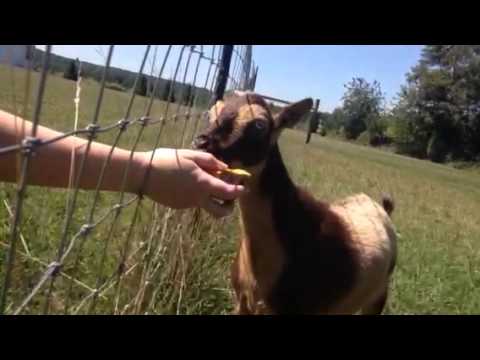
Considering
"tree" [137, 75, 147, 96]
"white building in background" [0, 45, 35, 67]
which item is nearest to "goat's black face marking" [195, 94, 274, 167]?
"tree" [137, 75, 147, 96]

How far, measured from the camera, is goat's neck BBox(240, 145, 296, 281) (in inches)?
106

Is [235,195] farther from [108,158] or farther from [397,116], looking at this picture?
[397,116]

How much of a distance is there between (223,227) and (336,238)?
145cm

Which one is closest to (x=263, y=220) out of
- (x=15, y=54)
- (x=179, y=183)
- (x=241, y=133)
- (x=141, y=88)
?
(x=241, y=133)

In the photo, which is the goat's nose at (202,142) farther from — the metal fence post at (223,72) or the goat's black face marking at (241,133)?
the metal fence post at (223,72)

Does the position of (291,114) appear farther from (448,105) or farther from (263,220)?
(448,105)

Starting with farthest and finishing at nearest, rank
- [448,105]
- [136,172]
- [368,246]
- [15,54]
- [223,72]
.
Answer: [448,105] < [223,72] < [368,246] < [136,172] < [15,54]

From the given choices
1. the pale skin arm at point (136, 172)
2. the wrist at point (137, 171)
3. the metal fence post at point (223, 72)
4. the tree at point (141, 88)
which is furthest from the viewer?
the metal fence post at point (223, 72)

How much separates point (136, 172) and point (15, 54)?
58 cm

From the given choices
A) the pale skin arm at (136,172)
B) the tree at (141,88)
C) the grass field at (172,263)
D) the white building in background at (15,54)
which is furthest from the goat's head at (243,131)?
the white building in background at (15,54)

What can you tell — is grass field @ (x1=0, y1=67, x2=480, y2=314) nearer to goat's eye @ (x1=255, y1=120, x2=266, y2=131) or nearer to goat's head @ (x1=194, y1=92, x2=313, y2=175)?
goat's head @ (x1=194, y1=92, x2=313, y2=175)

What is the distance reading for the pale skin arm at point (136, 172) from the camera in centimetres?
138

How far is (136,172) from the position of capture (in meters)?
1.52

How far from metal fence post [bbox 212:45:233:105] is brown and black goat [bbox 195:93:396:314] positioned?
2.56 ft
